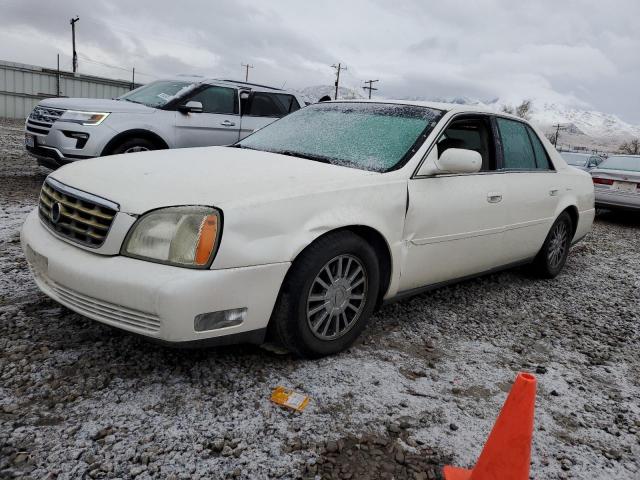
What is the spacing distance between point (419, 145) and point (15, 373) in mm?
2507

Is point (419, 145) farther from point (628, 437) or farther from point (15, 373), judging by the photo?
point (15, 373)

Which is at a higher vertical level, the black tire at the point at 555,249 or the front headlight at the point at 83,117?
the front headlight at the point at 83,117

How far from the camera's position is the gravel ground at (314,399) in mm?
2082

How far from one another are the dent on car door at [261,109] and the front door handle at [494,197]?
14.7 ft

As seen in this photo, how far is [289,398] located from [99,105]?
217 inches

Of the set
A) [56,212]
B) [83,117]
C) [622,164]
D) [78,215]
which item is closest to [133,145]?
[83,117]

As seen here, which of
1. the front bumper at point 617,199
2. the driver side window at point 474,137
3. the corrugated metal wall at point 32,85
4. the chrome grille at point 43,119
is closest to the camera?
the driver side window at point 474,137

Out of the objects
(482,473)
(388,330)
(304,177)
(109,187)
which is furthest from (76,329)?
(482,473)

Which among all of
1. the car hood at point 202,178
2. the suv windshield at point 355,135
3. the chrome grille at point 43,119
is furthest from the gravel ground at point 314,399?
the chrome grille at point 43,119

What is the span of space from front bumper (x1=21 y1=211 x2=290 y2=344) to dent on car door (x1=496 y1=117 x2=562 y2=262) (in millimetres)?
2259

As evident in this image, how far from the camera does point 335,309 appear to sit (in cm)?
288

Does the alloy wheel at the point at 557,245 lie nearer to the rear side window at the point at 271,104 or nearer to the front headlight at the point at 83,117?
the rear side window at the point at 271,104

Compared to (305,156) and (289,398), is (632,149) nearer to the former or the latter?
(305,156)

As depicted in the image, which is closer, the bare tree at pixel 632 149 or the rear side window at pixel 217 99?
the rear side window at pixel 217 99
